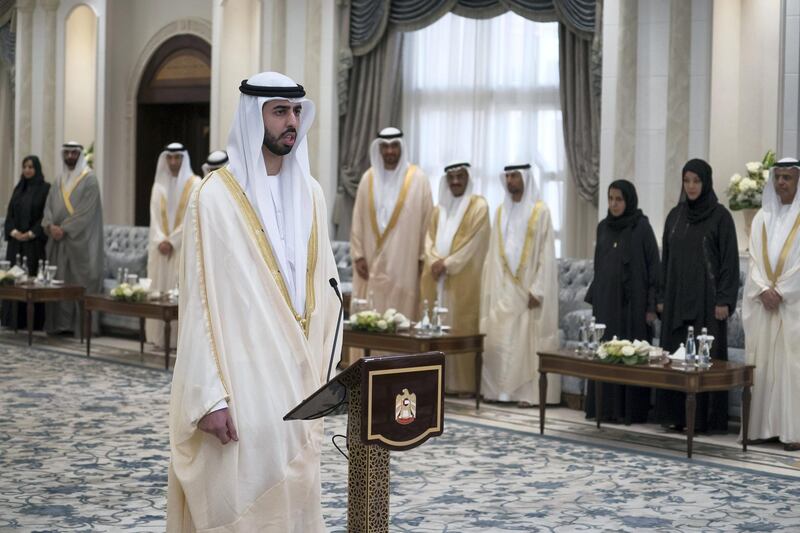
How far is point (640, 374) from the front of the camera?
6.47 meters

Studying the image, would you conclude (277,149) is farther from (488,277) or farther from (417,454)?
(488,277)

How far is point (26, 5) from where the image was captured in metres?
14.5

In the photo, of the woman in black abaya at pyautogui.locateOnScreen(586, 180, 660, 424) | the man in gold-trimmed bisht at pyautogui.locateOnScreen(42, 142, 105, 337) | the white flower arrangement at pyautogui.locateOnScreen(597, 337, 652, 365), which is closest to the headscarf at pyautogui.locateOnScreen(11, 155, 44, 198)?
the man in gold-trimmed bisht at pyautogui.locateOnScreen(42, 142, 105, 337)

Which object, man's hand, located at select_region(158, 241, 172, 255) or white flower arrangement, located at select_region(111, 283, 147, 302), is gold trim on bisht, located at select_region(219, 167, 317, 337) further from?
man's hand, located at select_region(158, 241, 172, 255)

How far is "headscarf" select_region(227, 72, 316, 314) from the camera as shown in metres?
3.25

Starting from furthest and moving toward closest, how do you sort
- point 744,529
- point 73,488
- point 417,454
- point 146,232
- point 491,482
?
point 146,232 < point 417,454 < point 491,482 < point 73,488 < point 744,529

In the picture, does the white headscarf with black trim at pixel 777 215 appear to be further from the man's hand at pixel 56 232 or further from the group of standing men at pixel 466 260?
the man's hand at pixel 56 232

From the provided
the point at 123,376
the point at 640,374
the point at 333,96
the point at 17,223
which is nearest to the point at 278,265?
the point at 640,374

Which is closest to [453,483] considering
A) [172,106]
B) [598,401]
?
[598,401]

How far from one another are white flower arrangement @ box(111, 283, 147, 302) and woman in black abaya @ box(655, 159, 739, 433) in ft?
14.6

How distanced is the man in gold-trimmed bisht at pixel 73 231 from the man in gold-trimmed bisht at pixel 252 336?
849cm

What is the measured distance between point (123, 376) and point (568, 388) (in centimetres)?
338

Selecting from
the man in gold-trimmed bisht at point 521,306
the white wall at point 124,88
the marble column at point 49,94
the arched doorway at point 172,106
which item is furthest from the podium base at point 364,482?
the marble column at point 49,94

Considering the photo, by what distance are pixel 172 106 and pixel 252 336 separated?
38.8ft
